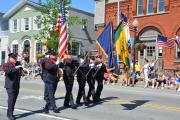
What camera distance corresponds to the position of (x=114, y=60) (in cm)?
1380

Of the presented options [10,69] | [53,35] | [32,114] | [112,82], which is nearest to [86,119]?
[32,114]

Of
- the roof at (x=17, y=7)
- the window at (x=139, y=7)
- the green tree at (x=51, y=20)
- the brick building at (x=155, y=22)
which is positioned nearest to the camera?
the brick building at (x=155, y=22)

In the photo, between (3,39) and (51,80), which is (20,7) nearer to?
(3,39)

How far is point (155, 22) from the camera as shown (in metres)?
32.2

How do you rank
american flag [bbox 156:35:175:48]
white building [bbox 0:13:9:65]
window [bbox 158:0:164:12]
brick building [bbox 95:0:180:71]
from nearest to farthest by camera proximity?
american flag [bbox 156:35:175:48], brick building [bbox 95:0:180:71], window [bbox 158:0:164:12], white building [bbox 0:13:9:65]

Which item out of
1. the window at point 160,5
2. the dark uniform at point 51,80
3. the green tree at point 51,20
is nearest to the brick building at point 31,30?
the green tree at point 51,20

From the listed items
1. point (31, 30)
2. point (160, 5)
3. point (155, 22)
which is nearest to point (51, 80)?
point (155, 22)

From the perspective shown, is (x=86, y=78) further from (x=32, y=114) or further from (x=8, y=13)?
(x=8, y=13)

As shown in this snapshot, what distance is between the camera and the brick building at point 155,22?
101ft

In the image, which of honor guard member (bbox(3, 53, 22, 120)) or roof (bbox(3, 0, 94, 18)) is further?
roof (bbox(3, 0, 94, 18))

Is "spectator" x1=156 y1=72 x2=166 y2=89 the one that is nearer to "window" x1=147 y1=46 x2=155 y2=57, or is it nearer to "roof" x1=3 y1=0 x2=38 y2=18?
"window" x1=147 y1=46 x2=155 y2=57

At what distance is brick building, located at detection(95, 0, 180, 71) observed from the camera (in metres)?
30.8

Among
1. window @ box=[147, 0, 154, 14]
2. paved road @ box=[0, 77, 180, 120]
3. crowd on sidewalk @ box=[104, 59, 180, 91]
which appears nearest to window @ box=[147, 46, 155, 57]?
window @ box=[147, 0, 154, 14]

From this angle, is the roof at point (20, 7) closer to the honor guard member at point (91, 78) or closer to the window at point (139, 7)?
the window at point (139, 7)
